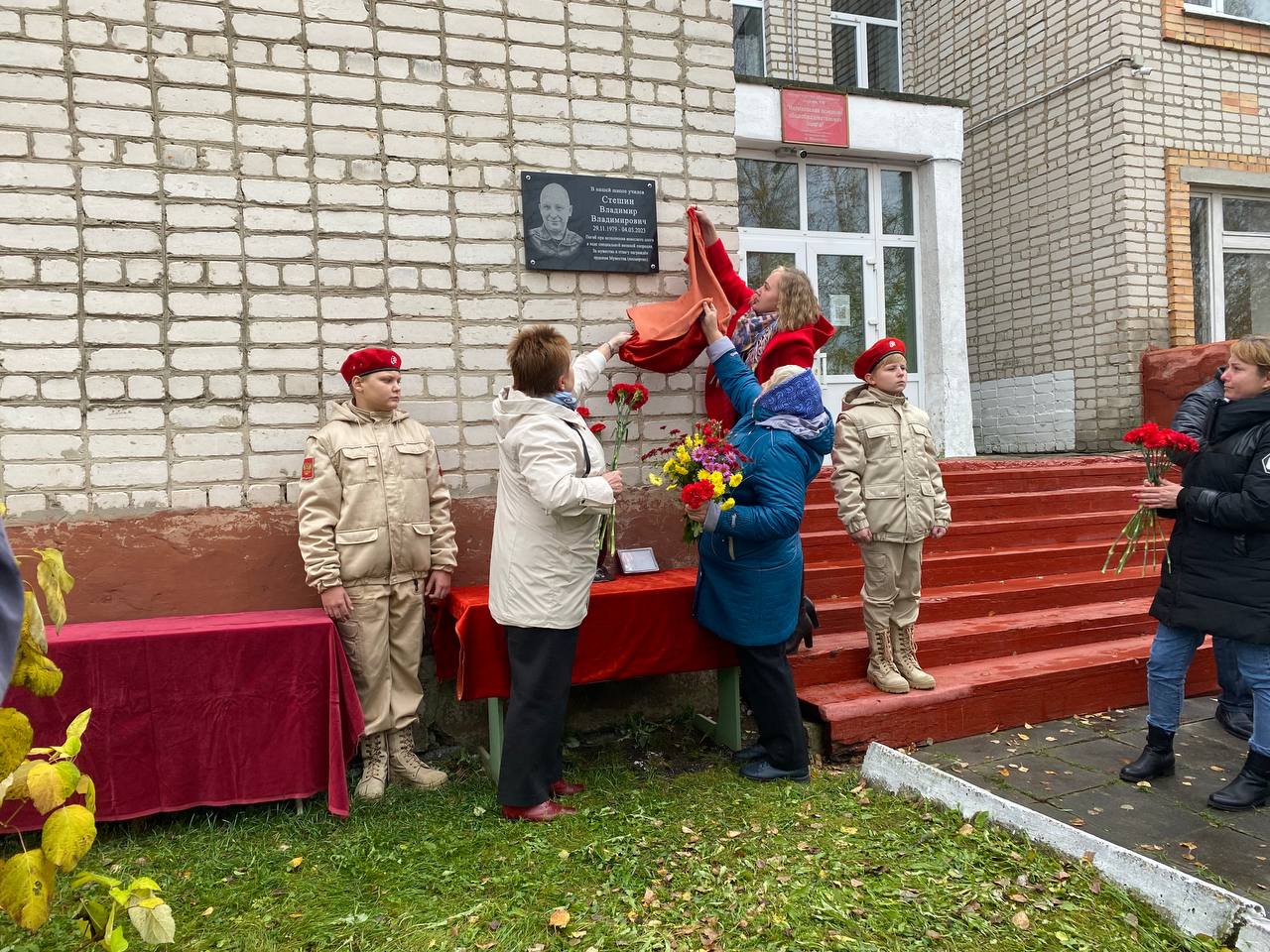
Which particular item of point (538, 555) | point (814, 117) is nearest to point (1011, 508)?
point (814, 117)

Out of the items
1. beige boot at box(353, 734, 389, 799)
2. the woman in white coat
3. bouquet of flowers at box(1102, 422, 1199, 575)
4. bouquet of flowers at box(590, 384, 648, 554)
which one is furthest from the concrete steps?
beige boot at box(353, 734, 389, 799)

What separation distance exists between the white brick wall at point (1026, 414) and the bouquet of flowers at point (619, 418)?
21.9ft

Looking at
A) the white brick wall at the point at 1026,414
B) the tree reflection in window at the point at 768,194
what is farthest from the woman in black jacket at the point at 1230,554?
the white brick wall at the point at 1026,414

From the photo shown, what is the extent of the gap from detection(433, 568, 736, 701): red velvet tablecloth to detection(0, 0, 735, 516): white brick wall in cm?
88

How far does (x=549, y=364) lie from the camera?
11.3 feet

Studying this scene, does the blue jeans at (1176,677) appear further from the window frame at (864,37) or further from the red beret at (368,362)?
the window frame at (864,37)

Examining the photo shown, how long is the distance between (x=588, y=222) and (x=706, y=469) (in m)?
1.78

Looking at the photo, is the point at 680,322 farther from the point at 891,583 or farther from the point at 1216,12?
the point at 1216,12

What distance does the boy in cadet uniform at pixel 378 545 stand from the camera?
3.80m

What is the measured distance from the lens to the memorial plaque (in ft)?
14.9

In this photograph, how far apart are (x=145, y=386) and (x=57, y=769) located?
8.55ft

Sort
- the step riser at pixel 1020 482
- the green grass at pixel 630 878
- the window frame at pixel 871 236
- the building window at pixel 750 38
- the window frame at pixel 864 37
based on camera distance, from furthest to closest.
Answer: the window frame at pixel 864 37 → the building window at pixel 750 38 → the window frame at pixel 871 236 → the step riser at pixel 1020 482 → the green grass at pixel 630 878

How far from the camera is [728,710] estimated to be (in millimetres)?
4348

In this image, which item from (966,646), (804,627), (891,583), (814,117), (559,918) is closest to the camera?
(559,918)
